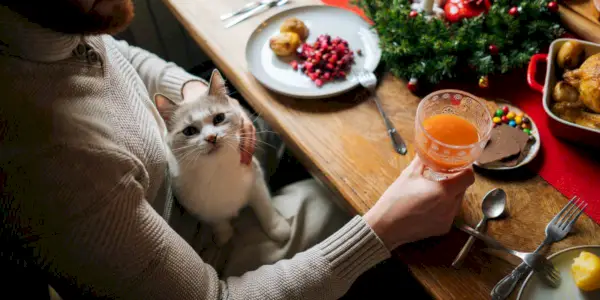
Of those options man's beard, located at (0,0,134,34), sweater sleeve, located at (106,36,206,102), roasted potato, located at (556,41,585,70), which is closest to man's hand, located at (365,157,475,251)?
roasted potato, located at (556,41,585,70)

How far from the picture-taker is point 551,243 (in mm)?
755

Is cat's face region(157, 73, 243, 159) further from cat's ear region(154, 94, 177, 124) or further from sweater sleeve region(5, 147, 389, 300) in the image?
sweater sleeve region(5, 147, 389, 300)

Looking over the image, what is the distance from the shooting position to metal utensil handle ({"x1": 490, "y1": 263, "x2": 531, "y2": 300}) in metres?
0.70

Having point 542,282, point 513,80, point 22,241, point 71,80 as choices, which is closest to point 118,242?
point 22,241

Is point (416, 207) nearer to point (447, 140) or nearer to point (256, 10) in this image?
point (447, 140)

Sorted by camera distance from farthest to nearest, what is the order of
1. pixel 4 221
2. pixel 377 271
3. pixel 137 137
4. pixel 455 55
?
pixel 377 271
pixel 455 55
pixel 137 137
pixel 4 221

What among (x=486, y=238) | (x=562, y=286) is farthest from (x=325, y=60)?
(x=562, y=286)

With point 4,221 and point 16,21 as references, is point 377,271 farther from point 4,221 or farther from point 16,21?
point 16,21

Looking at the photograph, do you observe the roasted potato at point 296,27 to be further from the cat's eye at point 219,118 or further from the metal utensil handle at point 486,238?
the metal utensil handle at point 486,238

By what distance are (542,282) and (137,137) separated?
795mm

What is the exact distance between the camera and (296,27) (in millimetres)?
1138

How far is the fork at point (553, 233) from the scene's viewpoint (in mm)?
707

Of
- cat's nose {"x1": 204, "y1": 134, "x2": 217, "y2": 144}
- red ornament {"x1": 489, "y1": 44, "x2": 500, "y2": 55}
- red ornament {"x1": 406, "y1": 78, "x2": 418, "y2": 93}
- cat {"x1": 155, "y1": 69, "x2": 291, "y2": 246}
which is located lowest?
cat {"x1": 155, "y1": 69, "x2": 291, "y2": 246}

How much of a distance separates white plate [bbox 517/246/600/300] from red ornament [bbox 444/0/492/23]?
603mm
